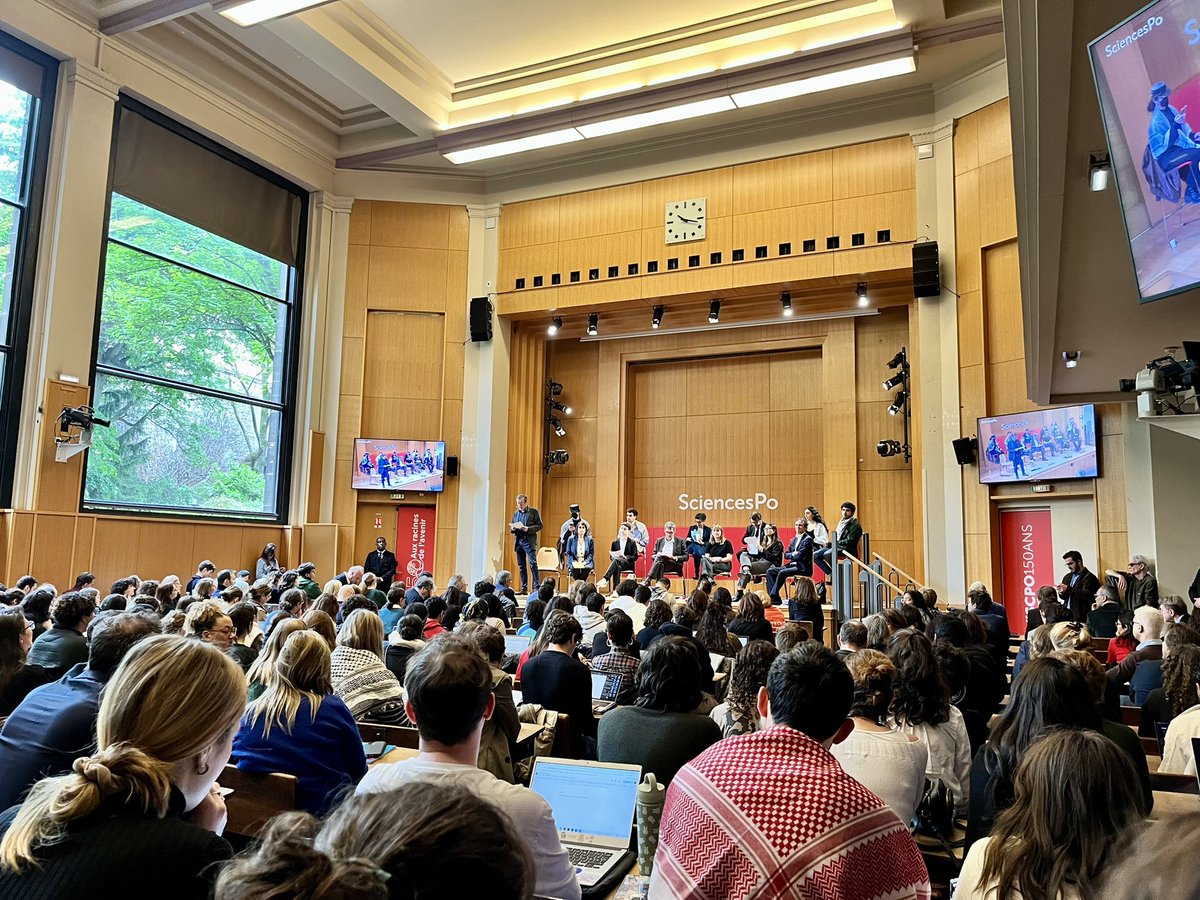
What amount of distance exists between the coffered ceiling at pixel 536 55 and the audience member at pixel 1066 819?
34.4 ft

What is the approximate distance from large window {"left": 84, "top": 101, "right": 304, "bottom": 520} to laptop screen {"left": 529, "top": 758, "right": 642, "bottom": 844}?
10076 mm

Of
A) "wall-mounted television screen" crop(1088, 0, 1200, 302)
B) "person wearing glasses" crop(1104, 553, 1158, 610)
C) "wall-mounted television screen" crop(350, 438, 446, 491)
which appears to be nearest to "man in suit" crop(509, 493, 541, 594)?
"wall-mounted television screen" crop(350, 438, 446, 491)

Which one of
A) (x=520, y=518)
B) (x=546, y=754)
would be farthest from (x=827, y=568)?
(x=546, y=754)

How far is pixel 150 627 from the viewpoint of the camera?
9.94 ft

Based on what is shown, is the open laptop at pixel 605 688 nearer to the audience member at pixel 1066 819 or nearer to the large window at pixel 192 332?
the audience member at pixel 1066 819

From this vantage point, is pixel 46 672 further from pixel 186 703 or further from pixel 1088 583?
pixel 1088 583

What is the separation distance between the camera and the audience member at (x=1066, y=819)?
1470 millimetres

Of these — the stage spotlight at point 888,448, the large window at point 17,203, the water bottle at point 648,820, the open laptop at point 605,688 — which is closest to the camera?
the water bottle at point 648,820

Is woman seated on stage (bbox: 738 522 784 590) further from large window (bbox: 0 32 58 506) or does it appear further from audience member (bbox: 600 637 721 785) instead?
large window (bbox: 0 32 58 506)

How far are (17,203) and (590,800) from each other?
1079 cm

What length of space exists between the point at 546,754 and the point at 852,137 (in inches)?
438

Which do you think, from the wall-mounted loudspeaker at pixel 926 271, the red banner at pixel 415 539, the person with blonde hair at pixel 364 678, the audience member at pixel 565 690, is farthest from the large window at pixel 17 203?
the wall-mounted loudspeaker at pixel 926 271

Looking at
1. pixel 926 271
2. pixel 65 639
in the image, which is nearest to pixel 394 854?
pixel 65 639

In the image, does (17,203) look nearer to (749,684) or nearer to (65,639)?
(65,639)
